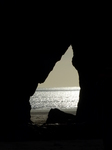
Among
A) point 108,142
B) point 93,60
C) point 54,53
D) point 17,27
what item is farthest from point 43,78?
point 108,142

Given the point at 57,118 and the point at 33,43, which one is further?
the point at 57,118

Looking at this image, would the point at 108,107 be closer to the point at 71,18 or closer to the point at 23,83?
the point at 23,83

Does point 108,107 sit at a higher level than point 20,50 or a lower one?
lower

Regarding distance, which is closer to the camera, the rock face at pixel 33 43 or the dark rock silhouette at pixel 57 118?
the rock face at pixel 33 43

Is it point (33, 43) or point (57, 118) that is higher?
point (33, 43)

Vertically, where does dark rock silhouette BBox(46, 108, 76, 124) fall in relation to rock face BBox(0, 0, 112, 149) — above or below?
below

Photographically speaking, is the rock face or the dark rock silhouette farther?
the dark rock silhouette

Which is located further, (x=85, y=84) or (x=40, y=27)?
(x=85, y=84)

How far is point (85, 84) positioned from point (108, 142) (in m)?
22.6

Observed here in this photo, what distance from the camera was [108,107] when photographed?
14.1ft

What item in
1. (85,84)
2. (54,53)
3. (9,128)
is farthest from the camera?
(85,84)

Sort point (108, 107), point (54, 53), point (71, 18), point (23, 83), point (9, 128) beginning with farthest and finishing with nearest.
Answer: point (54, 53)
point (71, 18)
point (23, 83)
point (9, 128)
point (108, 107)

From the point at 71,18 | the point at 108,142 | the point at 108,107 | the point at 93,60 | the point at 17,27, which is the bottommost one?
the point at 108,142

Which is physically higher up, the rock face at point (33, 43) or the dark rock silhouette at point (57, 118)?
the rock face at point (33, 43)
